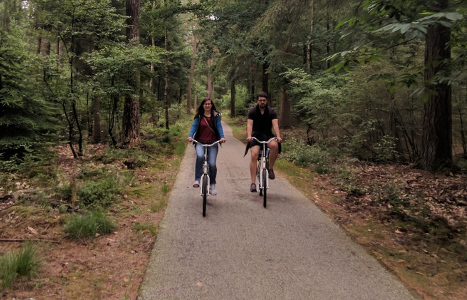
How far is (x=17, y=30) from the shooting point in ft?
25.5

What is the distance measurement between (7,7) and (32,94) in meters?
13.0

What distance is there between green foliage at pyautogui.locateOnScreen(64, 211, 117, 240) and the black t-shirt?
3120mm

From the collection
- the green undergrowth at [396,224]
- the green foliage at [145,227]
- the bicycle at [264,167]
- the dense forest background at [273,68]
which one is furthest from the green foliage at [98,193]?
the green undergrowth at [396,224]

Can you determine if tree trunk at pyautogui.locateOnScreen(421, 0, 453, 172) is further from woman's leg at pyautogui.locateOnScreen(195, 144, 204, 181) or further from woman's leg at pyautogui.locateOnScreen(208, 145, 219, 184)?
woman's leg at pyautogui.locateOnScreen(195, 144, 204, 181)

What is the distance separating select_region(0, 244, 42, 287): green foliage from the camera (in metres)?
2.66

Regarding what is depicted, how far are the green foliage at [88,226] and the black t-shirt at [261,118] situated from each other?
3120 mm

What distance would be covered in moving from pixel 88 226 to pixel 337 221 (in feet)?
12.7

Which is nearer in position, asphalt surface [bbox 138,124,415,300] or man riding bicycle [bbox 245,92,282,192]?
asphalt surface [bbox 138,124,415,300]

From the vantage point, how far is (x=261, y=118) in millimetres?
5742

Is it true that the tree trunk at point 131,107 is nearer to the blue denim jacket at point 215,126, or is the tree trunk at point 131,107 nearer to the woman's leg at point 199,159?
the blue denim jacket at point 215,126

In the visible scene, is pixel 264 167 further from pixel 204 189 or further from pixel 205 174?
pixel 204 189

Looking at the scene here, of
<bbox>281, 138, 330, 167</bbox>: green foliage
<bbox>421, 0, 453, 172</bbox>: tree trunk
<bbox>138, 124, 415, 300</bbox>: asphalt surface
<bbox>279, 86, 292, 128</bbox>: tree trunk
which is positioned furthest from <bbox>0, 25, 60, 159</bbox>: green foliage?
<bbox>279, 86, 292, 128</bbox>: tree trunk

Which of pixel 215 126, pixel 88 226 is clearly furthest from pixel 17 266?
pixel 215 126

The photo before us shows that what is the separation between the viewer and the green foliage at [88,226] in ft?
12.6
